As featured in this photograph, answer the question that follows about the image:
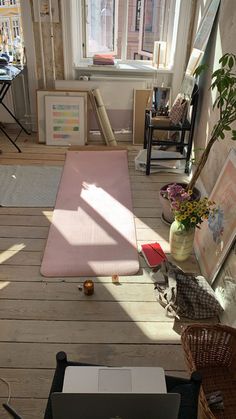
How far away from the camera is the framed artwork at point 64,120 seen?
395cm

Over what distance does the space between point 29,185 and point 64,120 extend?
1.11 metres

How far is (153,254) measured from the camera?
8.00 feet

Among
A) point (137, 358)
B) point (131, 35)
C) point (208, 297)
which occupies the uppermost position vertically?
point (131, 35)

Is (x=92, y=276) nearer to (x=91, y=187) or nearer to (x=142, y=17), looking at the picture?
(x=91, y=187)

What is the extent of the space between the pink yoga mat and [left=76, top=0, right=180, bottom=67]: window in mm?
1460

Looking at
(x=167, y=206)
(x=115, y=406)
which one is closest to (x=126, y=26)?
(x=167, y=206)

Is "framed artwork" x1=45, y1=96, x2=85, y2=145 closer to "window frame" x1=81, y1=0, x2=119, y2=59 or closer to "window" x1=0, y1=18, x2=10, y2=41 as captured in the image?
"window frame" x1=81, y1=0, x2=119, y2=59

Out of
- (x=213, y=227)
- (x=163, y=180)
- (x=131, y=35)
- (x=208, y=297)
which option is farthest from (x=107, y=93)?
(x=208, y=297)

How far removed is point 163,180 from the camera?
3.44 meters

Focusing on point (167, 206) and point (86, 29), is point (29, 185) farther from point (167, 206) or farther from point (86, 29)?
point (86, 29)

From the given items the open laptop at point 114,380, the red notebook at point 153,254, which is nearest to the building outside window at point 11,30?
the red notebook at point 153,254

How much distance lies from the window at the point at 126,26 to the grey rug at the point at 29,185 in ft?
5.31

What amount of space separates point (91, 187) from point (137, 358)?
1.77 meters

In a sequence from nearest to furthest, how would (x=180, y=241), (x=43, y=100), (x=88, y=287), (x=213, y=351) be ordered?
(x=213, y=351) → (x=88, y=287) → (x=180, y=241) → (x=43, y=100)
